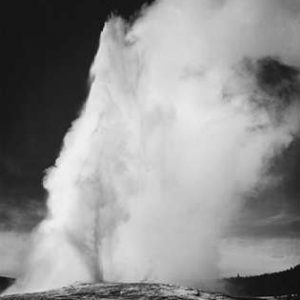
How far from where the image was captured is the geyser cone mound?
73.8 metres

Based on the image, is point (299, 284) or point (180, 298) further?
point (299, 284)

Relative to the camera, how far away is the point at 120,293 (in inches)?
3063

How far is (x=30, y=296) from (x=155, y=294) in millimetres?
25073

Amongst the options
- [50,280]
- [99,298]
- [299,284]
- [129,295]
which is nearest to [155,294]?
[129,295]

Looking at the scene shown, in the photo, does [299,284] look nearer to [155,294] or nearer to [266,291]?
[266,291]

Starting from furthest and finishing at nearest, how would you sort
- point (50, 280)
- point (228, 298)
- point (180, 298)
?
1. point (50, 280)
2. point (228, 298)
3. point (180, 298)

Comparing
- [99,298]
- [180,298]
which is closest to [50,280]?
[99,298]

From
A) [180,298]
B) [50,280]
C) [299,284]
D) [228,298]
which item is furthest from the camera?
[299,284]

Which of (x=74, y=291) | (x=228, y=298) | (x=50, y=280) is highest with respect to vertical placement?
(x=50, y=280)

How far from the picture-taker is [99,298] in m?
72.6

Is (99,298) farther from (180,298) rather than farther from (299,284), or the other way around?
(299,284)

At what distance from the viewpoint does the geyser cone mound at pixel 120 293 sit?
242 feet

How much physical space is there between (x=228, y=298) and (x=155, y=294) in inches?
600

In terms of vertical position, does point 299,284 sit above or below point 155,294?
above
